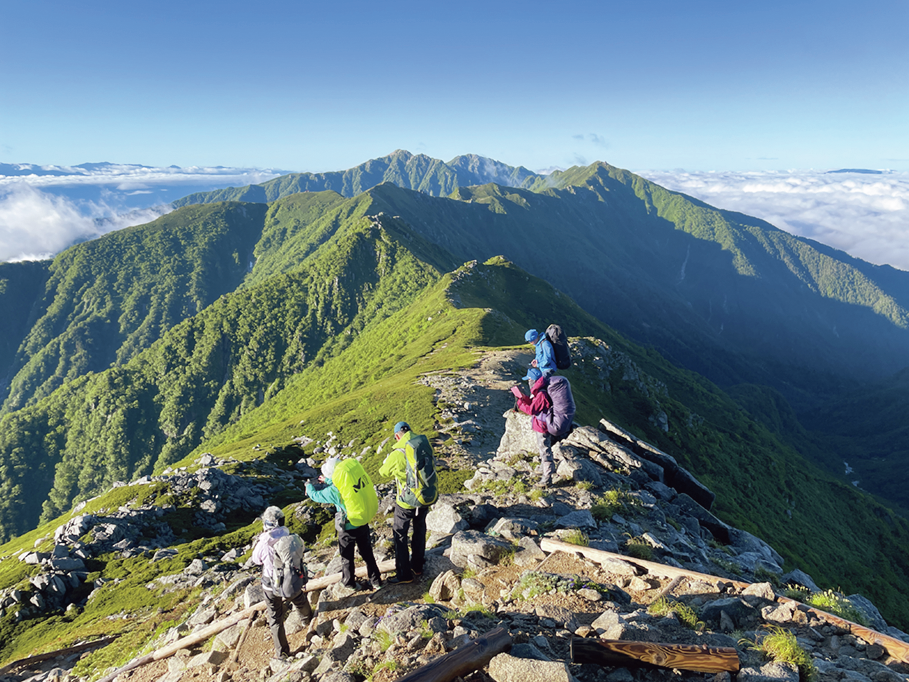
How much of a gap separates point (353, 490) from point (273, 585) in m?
2.87

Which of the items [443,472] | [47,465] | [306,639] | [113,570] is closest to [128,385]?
[47,465]

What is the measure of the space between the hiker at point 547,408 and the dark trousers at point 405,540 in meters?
7.28

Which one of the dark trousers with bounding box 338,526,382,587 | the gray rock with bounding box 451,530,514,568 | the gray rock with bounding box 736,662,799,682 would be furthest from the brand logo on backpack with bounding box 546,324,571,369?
the gray rock with bounding box 736,662,799,682

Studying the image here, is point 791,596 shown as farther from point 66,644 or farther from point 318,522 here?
point 66,644

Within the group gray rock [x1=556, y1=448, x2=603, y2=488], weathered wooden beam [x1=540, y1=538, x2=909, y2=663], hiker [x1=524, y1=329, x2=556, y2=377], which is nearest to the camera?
weathered wooden beam [x1=540, y1=538, x2=909, y2=663]

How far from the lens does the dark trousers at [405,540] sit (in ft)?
39.9

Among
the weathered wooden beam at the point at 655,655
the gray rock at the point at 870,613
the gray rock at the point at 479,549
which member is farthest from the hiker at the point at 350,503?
the gray rock at the point at 870,613

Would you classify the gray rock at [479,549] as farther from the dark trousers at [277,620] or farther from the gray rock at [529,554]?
the dark trousers at [277,620]

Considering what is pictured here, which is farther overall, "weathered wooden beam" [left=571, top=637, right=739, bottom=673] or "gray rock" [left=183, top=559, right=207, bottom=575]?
"gray rock" [left=183, top=559, right=207, bottom=575]

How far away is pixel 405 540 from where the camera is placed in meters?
12.4

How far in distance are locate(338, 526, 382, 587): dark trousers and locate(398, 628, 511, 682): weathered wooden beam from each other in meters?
5.25

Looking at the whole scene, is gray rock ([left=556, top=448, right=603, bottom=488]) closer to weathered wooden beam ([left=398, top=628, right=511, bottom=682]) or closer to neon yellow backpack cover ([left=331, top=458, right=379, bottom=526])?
neon yellow backpack cover ([left=331, top=458, right=379, bottom=526])

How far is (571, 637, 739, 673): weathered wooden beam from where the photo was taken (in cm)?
727

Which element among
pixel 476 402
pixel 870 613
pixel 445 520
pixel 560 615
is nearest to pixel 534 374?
pixel 445 520
